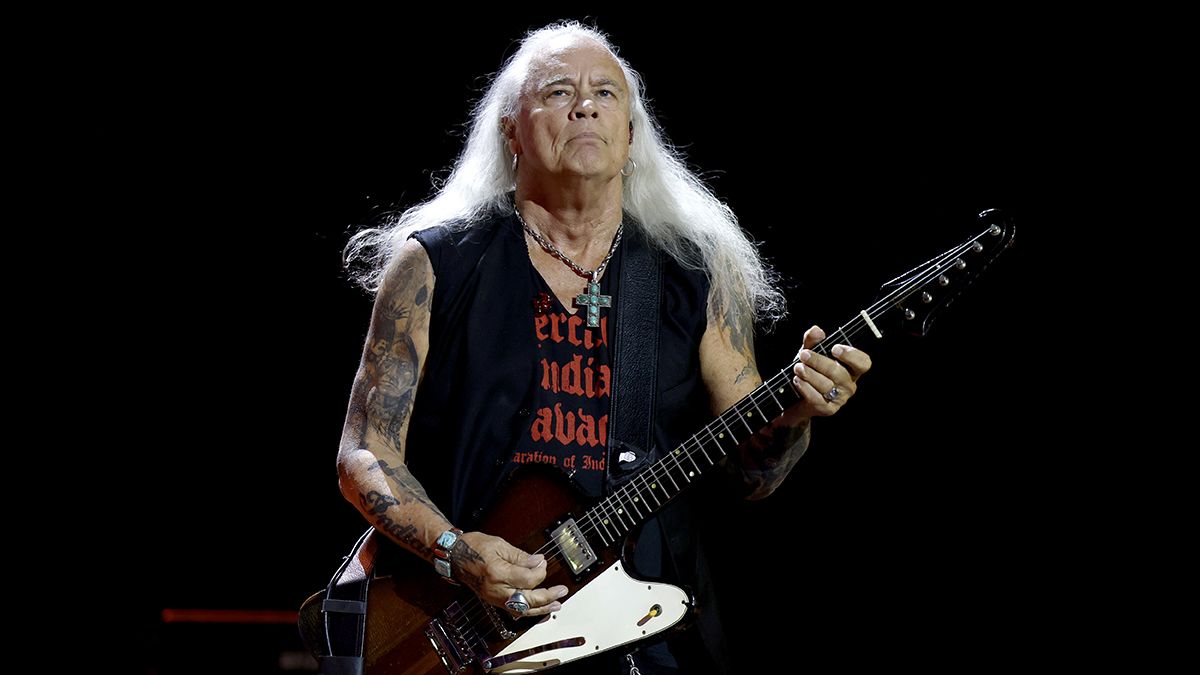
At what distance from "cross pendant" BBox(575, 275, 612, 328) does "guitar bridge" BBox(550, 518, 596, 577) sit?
572 millimetres

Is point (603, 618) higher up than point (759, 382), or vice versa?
point (759, 382)

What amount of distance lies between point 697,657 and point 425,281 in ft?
3.82

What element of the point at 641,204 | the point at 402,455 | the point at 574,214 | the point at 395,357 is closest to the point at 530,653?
the point at 402,455

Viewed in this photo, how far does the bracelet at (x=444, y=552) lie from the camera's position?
250cm

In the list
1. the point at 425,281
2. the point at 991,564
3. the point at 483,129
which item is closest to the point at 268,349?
the point at 483,129

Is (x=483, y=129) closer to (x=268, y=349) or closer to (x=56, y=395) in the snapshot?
(x=268, y=349)

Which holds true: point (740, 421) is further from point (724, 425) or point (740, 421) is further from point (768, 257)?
point (768, 257)

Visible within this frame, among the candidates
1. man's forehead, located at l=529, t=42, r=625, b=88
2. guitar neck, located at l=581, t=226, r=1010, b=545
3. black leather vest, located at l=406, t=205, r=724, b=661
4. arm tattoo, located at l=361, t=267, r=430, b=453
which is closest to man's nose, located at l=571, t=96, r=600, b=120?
man's forehead, located at l=529, t=42, r=625, b=88

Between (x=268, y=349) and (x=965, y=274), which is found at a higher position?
(x=268, y=349)

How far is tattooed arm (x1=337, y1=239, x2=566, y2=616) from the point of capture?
2473 mm

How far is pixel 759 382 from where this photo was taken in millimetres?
2957

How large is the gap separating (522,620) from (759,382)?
0.91 metres

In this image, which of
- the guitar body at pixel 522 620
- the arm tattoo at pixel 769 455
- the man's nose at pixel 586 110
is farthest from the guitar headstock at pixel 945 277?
the man's nose at pixel 586 110

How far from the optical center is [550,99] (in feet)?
9.95
